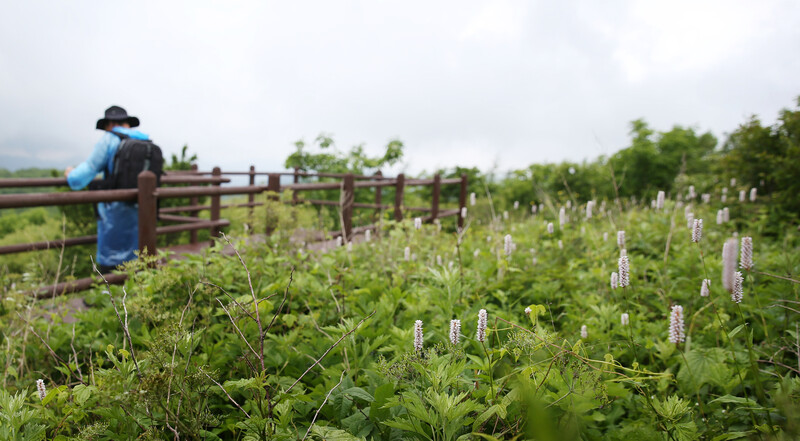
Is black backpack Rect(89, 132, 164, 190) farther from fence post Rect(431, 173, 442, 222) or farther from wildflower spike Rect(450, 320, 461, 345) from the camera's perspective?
fence post Rect(431, 173, 442, 222)

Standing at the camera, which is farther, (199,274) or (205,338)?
(199,274)

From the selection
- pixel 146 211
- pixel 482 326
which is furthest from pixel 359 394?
pixel 146 211

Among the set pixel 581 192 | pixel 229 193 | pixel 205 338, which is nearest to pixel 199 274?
pixel 205 338

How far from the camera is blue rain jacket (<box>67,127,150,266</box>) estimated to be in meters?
4.62

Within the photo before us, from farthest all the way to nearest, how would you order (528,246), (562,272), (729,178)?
(729,178)
(528,246)
(562,272)

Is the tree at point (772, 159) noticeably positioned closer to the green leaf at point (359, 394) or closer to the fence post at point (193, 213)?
the green leaf at point (359, 394)

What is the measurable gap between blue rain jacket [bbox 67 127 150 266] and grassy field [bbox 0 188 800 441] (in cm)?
201

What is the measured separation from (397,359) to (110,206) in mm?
4305

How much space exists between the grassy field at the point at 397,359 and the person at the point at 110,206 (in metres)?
2.02

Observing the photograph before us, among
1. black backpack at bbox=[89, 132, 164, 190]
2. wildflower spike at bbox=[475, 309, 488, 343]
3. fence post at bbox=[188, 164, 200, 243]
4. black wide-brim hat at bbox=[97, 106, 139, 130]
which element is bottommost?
fence post at bbox=[188, 164, 200, 243]

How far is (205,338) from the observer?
1945mm

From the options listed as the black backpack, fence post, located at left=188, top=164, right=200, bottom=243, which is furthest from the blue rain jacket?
fence post, located at left=188, top=164, right=200, bottom=243

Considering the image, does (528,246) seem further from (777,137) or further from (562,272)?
(777,137)

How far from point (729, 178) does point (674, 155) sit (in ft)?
52.9
